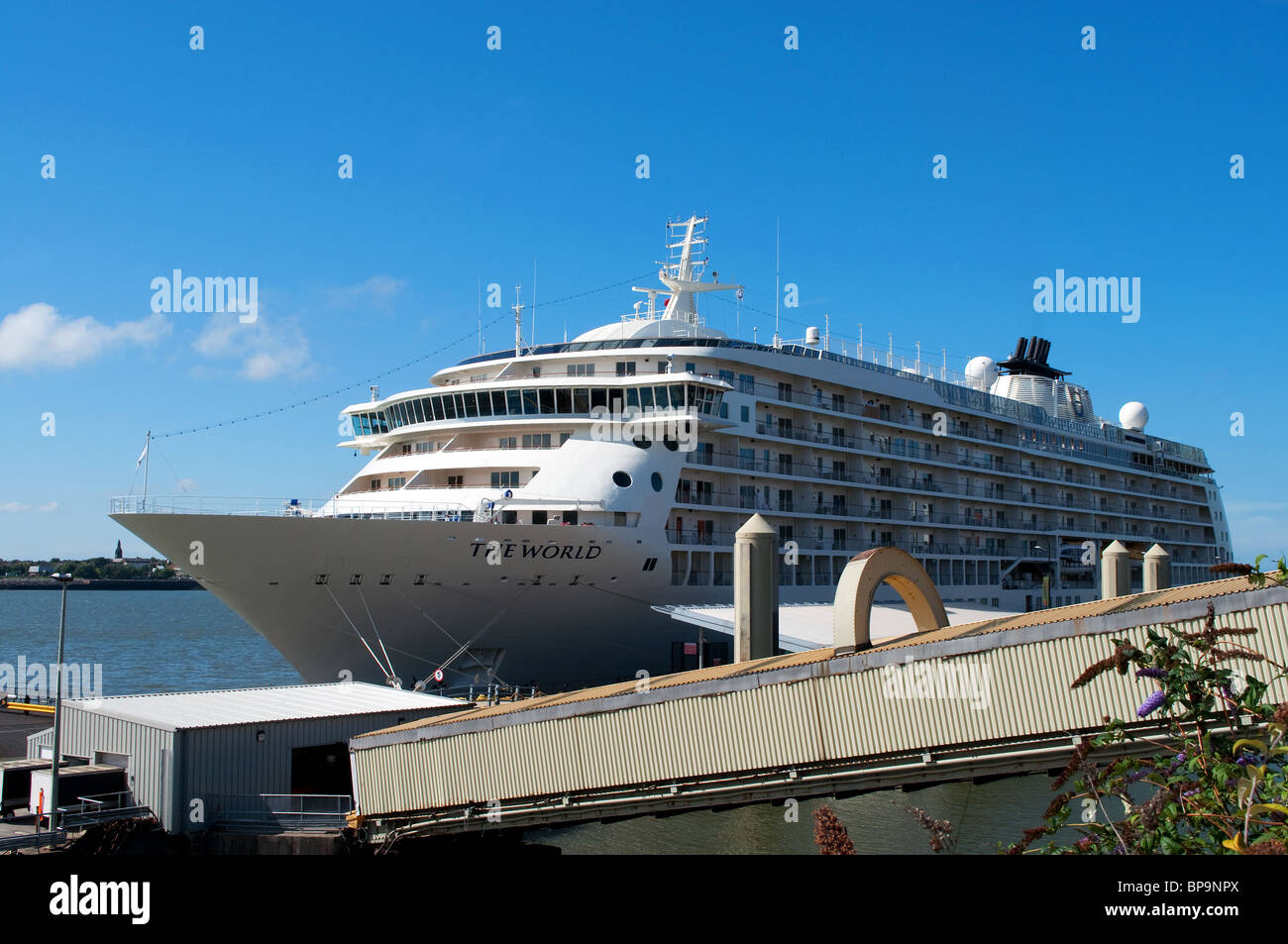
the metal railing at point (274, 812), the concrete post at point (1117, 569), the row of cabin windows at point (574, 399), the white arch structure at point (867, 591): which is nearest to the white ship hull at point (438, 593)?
→ the row of cabin windows at point (574, 399)

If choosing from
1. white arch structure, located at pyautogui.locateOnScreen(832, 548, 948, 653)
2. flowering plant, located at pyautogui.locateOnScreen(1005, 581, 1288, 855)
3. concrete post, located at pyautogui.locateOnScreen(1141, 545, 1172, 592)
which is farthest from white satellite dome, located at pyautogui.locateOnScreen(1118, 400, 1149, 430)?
flowering plant, located at pyautogui.locateOnScreen(1005, 581, 1288, 855)

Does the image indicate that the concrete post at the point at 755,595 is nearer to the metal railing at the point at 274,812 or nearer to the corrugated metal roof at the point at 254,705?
the corrugated metal roof at the point at 254,705

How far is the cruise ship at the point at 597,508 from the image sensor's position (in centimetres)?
2722

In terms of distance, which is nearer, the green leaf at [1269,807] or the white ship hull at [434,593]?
the green leaf at [1269,807]

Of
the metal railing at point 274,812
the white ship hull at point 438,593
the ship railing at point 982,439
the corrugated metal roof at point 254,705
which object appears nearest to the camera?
the metal railing at point 274,812

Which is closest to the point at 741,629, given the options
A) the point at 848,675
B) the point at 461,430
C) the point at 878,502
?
the point at 848,675

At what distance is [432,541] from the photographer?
89.1ft

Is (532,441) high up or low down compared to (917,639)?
up

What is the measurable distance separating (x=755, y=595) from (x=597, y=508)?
10208mm

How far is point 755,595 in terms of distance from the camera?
814 inches

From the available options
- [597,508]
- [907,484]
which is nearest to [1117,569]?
[907,484]

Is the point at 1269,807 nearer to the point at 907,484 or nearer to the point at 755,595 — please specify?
the point at 755,595

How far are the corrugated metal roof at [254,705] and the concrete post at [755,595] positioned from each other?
21.5ft
